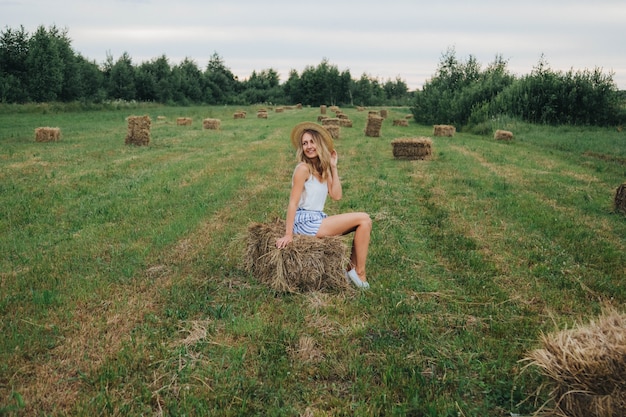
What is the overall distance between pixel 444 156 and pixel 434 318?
484 inches

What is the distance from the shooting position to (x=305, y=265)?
16.7 feet

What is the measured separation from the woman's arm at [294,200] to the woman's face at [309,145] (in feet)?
0.56

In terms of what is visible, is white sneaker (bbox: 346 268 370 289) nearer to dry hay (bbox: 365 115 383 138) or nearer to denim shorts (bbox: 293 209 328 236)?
denim shorts (bbox: 293 209 328 236)

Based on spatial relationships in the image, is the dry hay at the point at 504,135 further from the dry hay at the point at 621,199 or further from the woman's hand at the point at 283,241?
the woman's hand at the point at 283,241

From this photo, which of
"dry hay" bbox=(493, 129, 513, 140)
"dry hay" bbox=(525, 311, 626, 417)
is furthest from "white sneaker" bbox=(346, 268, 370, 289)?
"dry hay" bbox=(493, 129, 513, 140)

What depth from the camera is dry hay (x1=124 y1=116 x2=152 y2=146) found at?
17234 mm

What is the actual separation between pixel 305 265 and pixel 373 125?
1867 cm

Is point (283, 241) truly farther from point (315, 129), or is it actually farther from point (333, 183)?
point (315, 129)

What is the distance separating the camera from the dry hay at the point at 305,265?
508cm

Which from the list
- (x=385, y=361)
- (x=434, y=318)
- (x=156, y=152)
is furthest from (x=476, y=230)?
(x=156, y=152)

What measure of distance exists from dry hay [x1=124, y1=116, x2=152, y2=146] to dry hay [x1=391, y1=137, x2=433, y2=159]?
356 inches

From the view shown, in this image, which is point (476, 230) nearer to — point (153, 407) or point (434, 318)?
point (434, 318)

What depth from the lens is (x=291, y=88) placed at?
3622 inches

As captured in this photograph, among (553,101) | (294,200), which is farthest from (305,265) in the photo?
(553,101)
